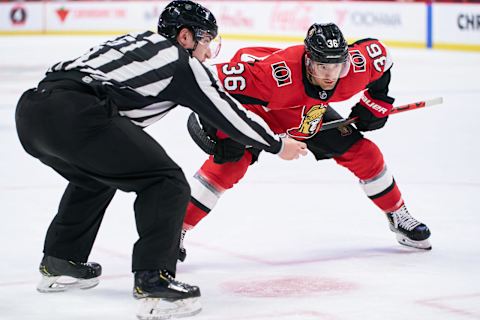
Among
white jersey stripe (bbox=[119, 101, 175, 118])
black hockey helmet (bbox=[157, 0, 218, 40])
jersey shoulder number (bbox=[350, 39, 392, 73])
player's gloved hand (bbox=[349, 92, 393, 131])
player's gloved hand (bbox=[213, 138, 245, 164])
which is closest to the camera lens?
white jersey stripe (bbox=[119, 101, 175, 118])

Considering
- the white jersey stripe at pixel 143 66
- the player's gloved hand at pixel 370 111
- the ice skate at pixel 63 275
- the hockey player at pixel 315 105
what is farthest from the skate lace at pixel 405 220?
the white jersey stripe at pixel 143 66

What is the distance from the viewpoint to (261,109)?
A: 3889 millimetres

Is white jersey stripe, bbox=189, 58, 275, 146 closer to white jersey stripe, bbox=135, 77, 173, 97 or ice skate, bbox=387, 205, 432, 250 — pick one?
white jersey stripe, bbox=135, 77, 173, 97

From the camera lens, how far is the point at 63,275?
338 centimetres

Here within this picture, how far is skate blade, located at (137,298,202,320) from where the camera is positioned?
10.00 ft

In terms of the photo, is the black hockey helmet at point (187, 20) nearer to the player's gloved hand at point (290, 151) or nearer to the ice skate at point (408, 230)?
the player's gloved hand at point (290, 151)

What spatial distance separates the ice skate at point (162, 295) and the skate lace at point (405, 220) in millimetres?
1148

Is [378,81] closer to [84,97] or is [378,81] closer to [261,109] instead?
[261,109]

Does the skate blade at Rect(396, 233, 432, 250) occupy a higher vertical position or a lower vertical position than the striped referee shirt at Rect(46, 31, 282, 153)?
lower

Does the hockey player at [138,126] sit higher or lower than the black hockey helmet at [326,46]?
lower

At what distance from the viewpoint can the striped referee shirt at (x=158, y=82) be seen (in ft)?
9.79

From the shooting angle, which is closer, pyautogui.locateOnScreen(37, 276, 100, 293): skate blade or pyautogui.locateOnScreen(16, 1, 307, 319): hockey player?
pyautogui.locateOnScreen(16, 1, 307, 319): hockey player

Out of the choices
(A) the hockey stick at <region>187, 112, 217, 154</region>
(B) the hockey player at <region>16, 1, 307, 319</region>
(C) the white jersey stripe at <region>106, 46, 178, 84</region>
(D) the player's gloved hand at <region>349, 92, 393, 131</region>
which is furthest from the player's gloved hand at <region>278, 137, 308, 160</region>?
(D) the player's gloved hand at <region>349, 92, 393, 131</region>

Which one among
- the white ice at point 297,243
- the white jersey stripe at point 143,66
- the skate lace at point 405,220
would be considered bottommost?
the white ice at point 297,243
